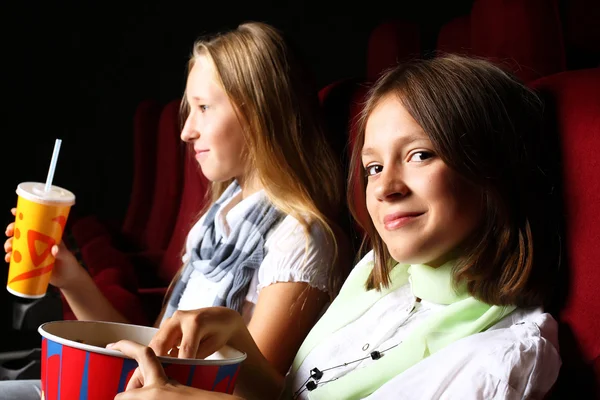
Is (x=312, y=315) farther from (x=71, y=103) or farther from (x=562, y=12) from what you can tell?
(x=71, y=103)

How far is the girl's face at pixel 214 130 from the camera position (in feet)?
3.78

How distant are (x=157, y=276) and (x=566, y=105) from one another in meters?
1.50

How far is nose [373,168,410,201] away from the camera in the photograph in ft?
2.37

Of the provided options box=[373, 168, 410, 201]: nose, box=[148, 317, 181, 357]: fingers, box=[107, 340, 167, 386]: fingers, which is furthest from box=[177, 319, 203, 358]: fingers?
box=[373, 168, 410, 201]: nose

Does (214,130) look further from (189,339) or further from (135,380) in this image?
(135,380)

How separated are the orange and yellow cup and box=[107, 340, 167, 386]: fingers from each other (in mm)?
456

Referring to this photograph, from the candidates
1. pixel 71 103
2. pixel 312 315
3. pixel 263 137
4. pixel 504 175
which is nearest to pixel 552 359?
pixel 504 175

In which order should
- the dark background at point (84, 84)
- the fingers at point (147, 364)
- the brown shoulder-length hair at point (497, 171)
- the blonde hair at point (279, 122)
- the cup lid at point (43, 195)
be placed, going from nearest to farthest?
the fingers at point (147, 364) → the brown shoulder-length hair at point (497, 171) → the cup lid at point (43, 195) → the blonde hair at point (279, 122) → the dark background at point (84, 84)

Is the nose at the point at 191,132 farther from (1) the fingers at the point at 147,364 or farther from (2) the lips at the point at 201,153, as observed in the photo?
(1) the fingers at the point at 147,364

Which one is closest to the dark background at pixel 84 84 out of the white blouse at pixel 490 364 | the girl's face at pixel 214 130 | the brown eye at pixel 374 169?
the girl's face at pixel 214 130

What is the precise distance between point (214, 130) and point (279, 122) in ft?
0.32

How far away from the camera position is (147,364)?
1.96 feet

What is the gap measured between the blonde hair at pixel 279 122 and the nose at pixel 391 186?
1.25 ft

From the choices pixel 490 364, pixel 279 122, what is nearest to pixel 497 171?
pixel 490 364
